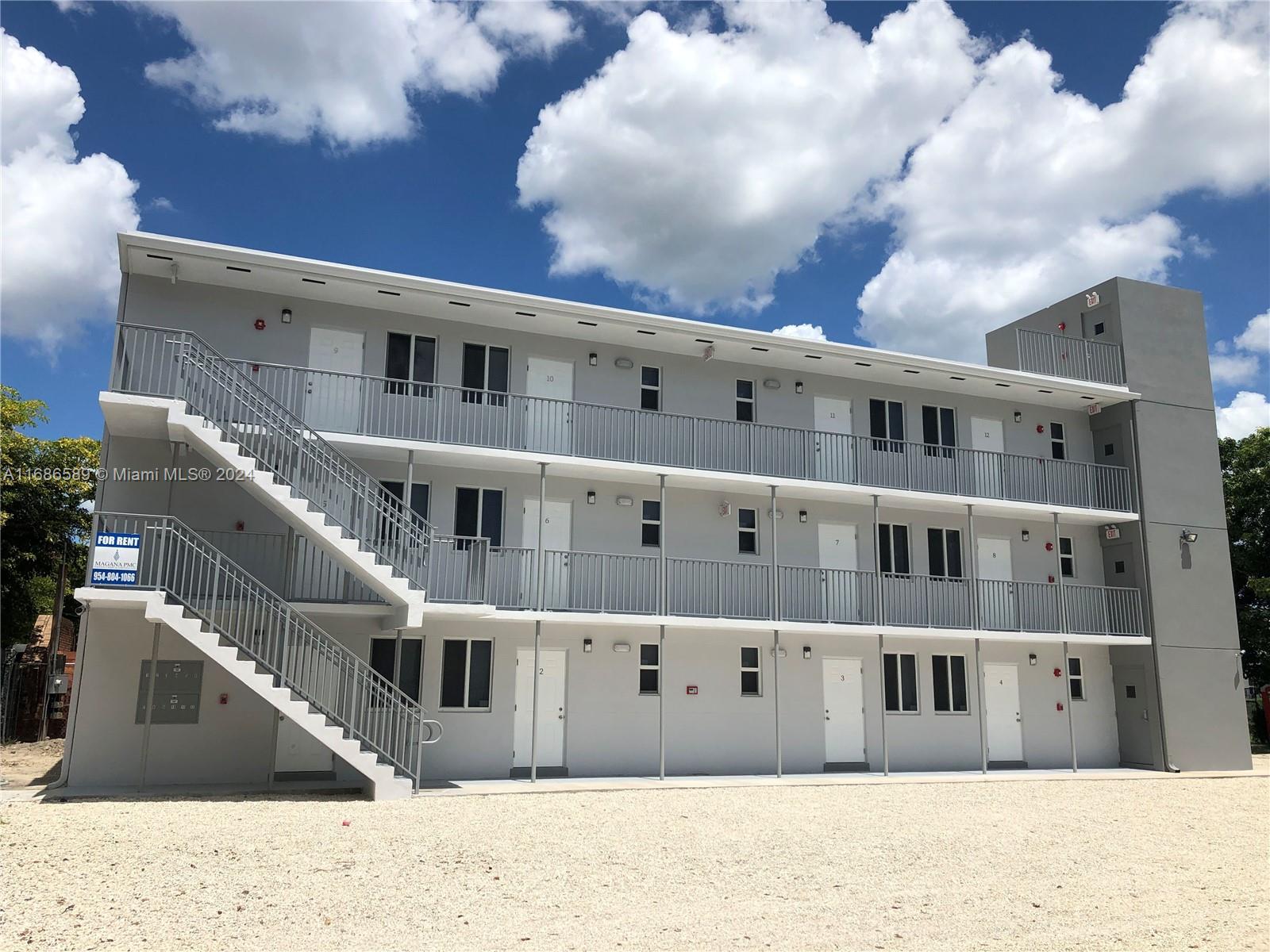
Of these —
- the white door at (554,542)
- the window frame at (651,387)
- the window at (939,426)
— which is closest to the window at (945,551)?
the window at (939,426)

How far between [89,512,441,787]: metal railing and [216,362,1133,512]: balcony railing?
316cm

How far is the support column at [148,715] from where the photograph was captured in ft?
46.1

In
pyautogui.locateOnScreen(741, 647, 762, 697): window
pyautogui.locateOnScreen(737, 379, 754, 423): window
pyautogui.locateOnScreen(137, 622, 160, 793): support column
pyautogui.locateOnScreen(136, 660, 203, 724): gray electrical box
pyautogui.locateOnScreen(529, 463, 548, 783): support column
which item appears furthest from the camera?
pyautogui.locateOnScreen(737, 379, 754, 423): window

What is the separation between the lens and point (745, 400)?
20.0 metres

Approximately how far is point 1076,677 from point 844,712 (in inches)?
238

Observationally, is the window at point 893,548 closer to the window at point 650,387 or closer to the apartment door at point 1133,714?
the window at point 650,387

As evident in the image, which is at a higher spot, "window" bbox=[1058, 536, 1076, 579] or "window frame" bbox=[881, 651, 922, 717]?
"window" bbox=[1058, 536, 1076, 579]

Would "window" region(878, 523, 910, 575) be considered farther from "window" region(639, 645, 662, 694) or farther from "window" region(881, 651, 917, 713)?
"window" region(639, 645, 662, 694)

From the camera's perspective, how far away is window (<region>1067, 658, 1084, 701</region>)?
71.5ft

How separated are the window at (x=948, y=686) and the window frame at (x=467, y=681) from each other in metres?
9.10

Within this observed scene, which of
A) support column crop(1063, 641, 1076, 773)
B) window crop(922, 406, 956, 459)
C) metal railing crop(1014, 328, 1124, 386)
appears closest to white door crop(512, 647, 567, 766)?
window crop(922, 406, 956, 459)

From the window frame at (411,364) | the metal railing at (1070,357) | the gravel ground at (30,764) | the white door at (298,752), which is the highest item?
the metal railing at (1070,357)

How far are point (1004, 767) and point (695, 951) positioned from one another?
15739 mm

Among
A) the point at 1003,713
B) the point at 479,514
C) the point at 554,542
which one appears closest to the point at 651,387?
the point at 554,542
